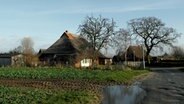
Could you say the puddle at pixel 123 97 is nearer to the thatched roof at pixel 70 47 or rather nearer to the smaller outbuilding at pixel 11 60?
the thatched roof at pixel 70 47

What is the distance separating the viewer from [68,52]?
8862 cm

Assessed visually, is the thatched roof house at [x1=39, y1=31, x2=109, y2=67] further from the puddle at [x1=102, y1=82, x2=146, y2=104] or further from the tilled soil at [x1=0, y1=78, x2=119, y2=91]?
the puddle at [x1=102, y1=82, x2=146, y2=104]

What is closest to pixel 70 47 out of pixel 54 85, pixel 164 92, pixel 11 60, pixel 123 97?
pixel 11 60

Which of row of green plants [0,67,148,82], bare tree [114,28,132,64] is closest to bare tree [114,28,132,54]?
bare tree [114,28,132,64]

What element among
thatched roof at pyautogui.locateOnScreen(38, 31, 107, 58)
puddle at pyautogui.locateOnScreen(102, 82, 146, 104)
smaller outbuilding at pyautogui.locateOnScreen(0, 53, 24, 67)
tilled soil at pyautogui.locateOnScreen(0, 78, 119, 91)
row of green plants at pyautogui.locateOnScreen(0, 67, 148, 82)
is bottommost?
puddle at pyautogui.locateOnScreen(102, 82, 146, 104)

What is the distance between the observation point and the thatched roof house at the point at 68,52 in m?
84.2

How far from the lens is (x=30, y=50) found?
301 feet

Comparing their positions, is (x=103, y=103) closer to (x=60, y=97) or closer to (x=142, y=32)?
(x=60, y=97)

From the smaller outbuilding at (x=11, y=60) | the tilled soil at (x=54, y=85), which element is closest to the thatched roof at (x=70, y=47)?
the smaller outbuilding at (x=11, y=60)

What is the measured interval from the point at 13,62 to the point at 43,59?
7.14m

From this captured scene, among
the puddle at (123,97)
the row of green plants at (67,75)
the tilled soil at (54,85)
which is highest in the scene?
the row of green plants at (67,75)

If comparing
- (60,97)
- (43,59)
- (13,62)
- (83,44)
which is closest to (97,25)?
(83,44)

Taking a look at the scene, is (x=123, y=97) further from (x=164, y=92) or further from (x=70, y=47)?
(x=70, y=47)

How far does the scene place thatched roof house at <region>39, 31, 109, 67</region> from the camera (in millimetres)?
84188
